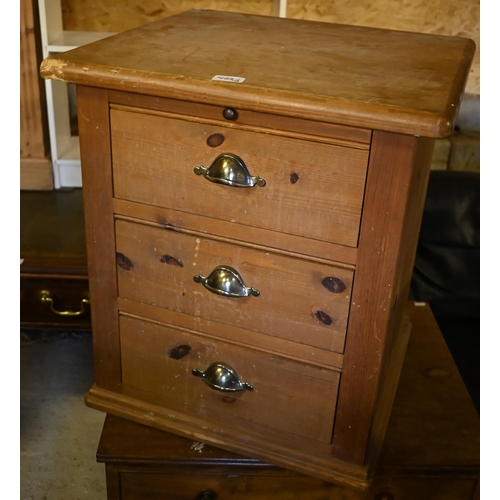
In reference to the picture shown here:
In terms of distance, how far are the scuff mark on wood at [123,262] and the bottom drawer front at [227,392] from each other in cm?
9

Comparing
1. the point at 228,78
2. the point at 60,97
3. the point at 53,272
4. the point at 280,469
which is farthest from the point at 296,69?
the point at 60,97

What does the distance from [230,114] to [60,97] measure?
1.09 metres

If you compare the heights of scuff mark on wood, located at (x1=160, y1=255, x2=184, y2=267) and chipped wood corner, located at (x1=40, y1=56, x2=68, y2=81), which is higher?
chipped wood corner, located at (x1=40, y1=56, x2=68, y2=81)

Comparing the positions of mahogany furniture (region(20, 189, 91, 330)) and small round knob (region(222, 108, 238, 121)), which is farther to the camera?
mahogany furniture (region(20, 189, 91, 330))

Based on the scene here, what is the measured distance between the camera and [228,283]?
93cm

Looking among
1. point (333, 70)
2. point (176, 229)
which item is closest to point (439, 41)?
point (333, 70)

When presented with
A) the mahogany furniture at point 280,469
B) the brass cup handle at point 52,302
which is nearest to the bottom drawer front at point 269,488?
the mahogany furniture at point 280,469

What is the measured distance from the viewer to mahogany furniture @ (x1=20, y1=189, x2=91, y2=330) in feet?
4.96

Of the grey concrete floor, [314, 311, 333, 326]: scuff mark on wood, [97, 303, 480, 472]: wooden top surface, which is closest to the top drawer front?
[314, 311, 333, 326]: scuff mark on wood

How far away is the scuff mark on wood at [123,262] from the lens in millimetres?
989

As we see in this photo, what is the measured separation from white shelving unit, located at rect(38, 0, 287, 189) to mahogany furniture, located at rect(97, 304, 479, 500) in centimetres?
90

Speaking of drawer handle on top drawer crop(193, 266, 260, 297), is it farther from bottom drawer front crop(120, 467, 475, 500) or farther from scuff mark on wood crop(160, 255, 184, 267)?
bottom drawer front crop(120, 467, 475, 500)

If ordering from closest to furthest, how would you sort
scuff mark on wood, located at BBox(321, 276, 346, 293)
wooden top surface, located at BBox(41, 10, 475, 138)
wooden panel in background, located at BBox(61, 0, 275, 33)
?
wooden top surface, located at BBox(41, 10, 475, 138) → scuff mark on wood, located at BBox(321, 276, 346, 293) → wooden panel in background, located at BBox(61, 0, 275, 33)

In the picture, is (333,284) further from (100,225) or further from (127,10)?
(127,10)
